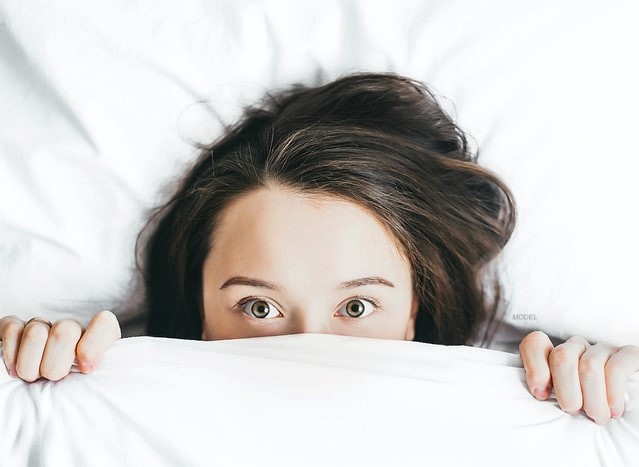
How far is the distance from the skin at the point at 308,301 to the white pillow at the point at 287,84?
0.14 meters

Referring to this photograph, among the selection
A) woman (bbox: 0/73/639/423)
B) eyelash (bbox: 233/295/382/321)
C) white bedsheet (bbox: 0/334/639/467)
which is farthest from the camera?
eyelash (bbox: 233/295/382/321)

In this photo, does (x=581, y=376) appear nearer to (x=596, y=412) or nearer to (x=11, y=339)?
(x=596, y=412)

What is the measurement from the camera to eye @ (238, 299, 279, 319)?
1.00 metres

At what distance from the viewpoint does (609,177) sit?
1069mm

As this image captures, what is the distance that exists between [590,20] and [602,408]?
548 millimetres

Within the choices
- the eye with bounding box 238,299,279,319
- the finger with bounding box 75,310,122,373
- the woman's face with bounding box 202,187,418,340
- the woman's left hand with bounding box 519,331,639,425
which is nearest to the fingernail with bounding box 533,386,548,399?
the woman's left hand with bounding box 519,331,639,425

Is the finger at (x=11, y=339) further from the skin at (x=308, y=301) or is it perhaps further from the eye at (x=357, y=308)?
the eye at (x=357, y=308)

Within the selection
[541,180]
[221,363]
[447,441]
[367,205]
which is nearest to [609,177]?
[541,180]

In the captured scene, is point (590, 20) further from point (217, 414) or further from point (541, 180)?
point (217, 414)

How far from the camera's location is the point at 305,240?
955mm

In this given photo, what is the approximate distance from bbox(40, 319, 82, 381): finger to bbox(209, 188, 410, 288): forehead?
0.76ft

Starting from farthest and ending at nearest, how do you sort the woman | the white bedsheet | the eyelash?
the eyelash, the woman, the white bedsheet

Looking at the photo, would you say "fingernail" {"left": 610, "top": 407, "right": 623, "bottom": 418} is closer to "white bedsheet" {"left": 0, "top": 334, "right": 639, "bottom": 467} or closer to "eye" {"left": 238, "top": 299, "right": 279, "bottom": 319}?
"white bedsheet" {"left": 0, "top": 334, "right": 639, "bottom": 467}

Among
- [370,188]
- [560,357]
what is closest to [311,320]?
[370,188]
